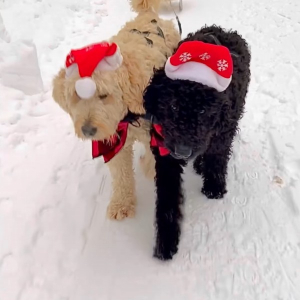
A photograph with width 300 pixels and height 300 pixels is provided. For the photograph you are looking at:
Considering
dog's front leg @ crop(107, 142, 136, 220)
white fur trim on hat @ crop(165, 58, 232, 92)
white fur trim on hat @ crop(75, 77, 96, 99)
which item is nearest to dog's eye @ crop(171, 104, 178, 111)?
white fur trim on hat @ crop(165, 58, 232, 92)

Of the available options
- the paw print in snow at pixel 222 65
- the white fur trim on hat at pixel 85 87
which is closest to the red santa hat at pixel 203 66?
the paw print in snow at pixel 222 65

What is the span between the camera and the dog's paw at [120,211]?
257 cm

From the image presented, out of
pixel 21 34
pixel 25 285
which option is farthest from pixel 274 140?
pixel 21 34

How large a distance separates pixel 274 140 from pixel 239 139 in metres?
0.26

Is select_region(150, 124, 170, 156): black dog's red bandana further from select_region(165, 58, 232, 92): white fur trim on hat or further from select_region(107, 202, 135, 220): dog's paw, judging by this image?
select_region(107, 202, 135, 220): dog's paw

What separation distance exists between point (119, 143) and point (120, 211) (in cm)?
53

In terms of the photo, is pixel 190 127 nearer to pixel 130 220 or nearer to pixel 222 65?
pixel 222 65

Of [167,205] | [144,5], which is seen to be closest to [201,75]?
[167,205]

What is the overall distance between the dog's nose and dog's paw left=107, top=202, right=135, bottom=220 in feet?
Result: 2.51

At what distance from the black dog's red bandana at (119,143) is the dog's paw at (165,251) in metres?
0.55

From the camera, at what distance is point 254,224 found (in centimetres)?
244

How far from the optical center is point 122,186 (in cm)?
260

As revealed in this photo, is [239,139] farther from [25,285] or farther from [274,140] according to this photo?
[25,285]

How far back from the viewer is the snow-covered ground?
219 cm
